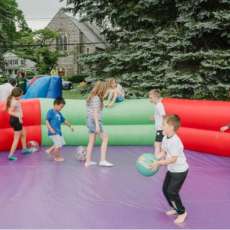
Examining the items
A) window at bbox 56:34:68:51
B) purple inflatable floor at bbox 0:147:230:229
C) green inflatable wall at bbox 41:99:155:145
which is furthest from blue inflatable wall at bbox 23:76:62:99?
window at bbox 56:34:68:51

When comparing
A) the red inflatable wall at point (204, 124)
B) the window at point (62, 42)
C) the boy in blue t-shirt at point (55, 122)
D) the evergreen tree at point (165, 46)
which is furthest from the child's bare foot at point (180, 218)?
the window at point (62, 42)

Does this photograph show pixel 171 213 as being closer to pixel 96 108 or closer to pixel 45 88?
pixel 96 108

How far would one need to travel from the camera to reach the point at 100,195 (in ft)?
17.5

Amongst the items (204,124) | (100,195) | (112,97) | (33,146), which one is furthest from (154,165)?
(112,97)

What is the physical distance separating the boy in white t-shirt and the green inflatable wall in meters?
3.84

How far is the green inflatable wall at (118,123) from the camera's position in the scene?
27.2 feet

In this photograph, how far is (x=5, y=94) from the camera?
914cm

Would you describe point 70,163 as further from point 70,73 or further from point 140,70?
point 70,73

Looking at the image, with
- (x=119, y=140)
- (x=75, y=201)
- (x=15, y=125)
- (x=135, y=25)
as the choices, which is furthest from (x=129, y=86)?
(x=75, y=201)

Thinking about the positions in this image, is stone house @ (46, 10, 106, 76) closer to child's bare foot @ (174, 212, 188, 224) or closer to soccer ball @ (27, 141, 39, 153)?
soccer ball @ (27, 141, 39, 153)

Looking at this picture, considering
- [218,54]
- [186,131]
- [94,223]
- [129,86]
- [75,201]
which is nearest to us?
[94,223]

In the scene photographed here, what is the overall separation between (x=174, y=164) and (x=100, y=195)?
125 cm

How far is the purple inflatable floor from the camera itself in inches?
177

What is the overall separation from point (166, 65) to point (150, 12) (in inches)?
64.8
